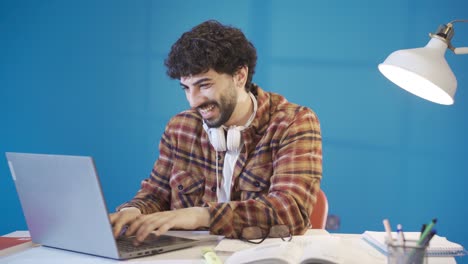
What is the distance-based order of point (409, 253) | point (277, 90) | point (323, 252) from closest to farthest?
point (409, 253), point (323, 252), point (277, 90)

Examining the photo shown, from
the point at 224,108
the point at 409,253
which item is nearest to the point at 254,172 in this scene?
the point at 224,108

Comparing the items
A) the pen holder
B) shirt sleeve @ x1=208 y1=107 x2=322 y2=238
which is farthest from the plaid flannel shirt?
the pen holder

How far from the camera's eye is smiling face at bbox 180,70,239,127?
2092 mm

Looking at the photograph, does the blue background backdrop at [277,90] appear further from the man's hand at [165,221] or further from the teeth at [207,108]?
the man's hand at [165,221]

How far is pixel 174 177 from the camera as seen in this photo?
7.27 feet

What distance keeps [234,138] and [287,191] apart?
1.04 feet

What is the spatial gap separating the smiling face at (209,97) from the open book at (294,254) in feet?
2.57

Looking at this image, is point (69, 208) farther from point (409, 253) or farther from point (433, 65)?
point (433, 65)

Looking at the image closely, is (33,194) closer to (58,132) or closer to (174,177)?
(174,177)

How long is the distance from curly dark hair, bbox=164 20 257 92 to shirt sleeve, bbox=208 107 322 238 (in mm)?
299

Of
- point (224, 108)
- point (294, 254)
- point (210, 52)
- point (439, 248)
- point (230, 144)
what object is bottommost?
point (439, 248)

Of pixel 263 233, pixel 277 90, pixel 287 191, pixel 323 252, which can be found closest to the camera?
pixel 323 252

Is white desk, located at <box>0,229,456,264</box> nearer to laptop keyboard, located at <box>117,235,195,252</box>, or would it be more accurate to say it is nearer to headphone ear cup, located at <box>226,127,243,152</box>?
laptop keyboard, located at <box>117,235,195,252</box>

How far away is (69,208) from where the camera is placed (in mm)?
1410
